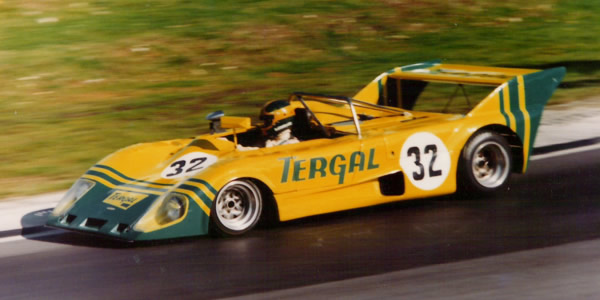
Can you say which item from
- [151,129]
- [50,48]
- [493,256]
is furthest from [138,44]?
[493,256]

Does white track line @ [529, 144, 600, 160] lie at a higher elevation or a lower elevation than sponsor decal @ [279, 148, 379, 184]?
lower

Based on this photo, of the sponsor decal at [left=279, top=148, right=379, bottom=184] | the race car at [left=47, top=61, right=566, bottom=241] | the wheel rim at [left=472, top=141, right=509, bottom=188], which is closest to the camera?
the race car at [left=47, top=61, right=566, bottom=241]

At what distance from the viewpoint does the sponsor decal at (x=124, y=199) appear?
310 inches

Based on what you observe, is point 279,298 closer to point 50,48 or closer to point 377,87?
point 377,87

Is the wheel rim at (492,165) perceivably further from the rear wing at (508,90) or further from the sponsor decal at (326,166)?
the sponsor decal at (326,166)

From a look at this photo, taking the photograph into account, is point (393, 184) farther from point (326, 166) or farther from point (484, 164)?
point (484, 164)

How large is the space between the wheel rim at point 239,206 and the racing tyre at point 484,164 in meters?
2.10

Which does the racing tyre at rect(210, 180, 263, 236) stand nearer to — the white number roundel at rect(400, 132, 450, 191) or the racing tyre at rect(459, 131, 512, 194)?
the white number roundel at rect(400, 132, 450, 191)

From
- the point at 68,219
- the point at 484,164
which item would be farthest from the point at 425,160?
the point at 68,219

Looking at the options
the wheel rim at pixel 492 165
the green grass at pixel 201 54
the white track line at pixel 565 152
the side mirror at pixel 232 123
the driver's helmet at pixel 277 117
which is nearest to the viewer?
the side mirror at pixel 232 123

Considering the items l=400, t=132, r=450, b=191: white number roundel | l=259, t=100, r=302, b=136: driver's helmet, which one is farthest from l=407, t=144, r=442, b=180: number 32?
l=259, t=100, r=302, b=136: driver's helmet

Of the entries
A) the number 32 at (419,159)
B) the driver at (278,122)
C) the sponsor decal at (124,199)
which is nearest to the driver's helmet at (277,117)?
the driver at (278,122)

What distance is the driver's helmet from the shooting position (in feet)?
29.2

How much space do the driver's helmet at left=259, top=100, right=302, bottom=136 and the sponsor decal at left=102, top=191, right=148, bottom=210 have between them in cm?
155
